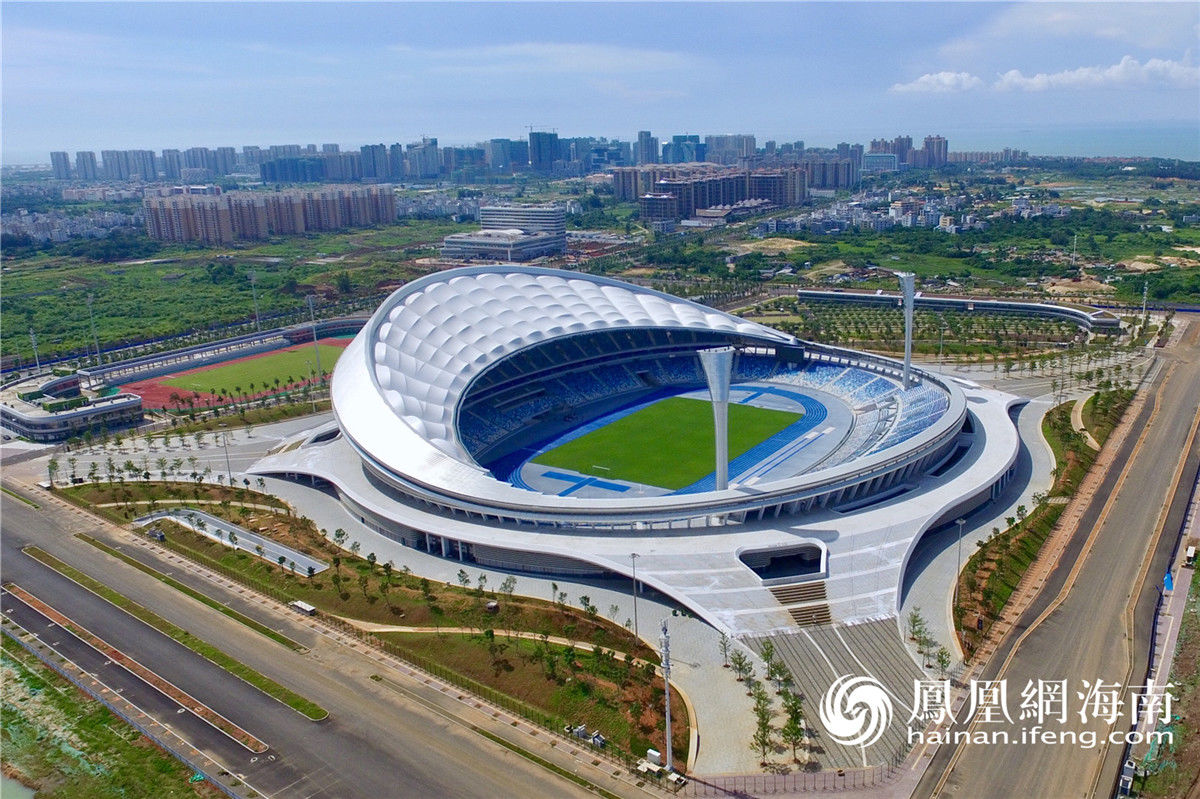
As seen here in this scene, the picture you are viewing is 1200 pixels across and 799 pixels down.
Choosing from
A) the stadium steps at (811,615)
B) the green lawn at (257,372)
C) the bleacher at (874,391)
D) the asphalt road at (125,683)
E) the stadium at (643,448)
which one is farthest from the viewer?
the green lawn at (257,372)

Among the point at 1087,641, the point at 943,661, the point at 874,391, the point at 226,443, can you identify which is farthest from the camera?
the point at 874,391

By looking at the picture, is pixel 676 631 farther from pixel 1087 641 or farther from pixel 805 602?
pixel 1087 641

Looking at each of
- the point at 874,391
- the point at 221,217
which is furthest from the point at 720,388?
the point at 221,217

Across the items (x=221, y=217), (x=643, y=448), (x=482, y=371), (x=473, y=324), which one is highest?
(x=221, y=217)

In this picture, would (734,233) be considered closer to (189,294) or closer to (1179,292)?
(1179,292)

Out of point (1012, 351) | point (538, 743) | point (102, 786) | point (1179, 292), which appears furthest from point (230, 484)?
point (1179, 292)

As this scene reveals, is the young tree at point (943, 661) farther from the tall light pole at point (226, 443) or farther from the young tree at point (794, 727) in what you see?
the tall light pole at point (226, 443)

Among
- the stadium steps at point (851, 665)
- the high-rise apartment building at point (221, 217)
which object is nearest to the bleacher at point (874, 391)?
the stadium steps at point (851, 665)

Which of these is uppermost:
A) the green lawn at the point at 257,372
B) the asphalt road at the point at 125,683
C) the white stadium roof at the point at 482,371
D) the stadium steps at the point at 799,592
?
the white stadium roof at the point at 482,371
